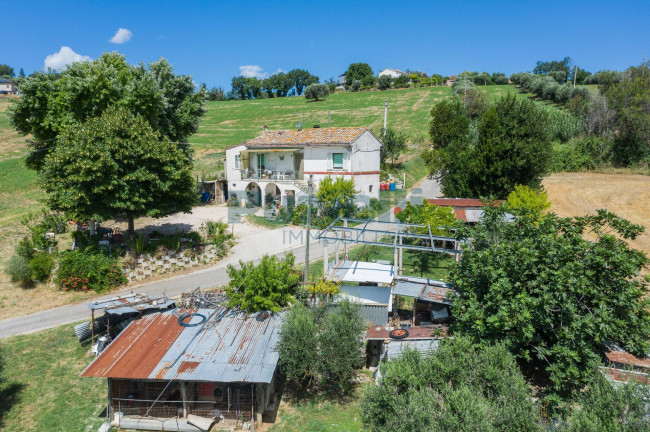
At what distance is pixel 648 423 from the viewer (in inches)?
304

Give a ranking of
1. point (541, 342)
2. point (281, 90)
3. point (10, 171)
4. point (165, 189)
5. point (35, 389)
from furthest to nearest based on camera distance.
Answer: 1. point (281, 90)
2. point (10, 171)
3. point (165, 189)
4. point (35, 389)
5. point (541, 342)

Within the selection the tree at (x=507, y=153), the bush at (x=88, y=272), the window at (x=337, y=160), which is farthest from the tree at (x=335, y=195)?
the bush at (x=88, y=272)

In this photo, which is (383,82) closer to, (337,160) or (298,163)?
(298,163)

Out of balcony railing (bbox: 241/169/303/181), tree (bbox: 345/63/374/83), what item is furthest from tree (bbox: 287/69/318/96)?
balcony railing (bbox: 241/169/303/181)

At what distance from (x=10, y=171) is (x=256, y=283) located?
41.7m

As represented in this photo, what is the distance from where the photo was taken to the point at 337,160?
32.8m

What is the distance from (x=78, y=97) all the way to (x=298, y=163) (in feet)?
55.9

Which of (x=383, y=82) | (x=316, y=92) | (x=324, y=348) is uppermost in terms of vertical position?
(x=383, y=82)

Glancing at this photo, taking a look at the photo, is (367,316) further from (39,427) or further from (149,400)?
(39,427)

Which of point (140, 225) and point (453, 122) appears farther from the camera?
point (453, 122)

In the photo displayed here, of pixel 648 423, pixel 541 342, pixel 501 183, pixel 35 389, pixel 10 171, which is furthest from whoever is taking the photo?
pixel 10 171

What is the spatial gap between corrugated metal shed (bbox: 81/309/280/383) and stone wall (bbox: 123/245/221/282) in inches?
298

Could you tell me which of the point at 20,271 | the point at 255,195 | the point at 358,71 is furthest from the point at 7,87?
the point at 20,271

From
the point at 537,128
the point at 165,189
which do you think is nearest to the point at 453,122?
the point at 537,128
